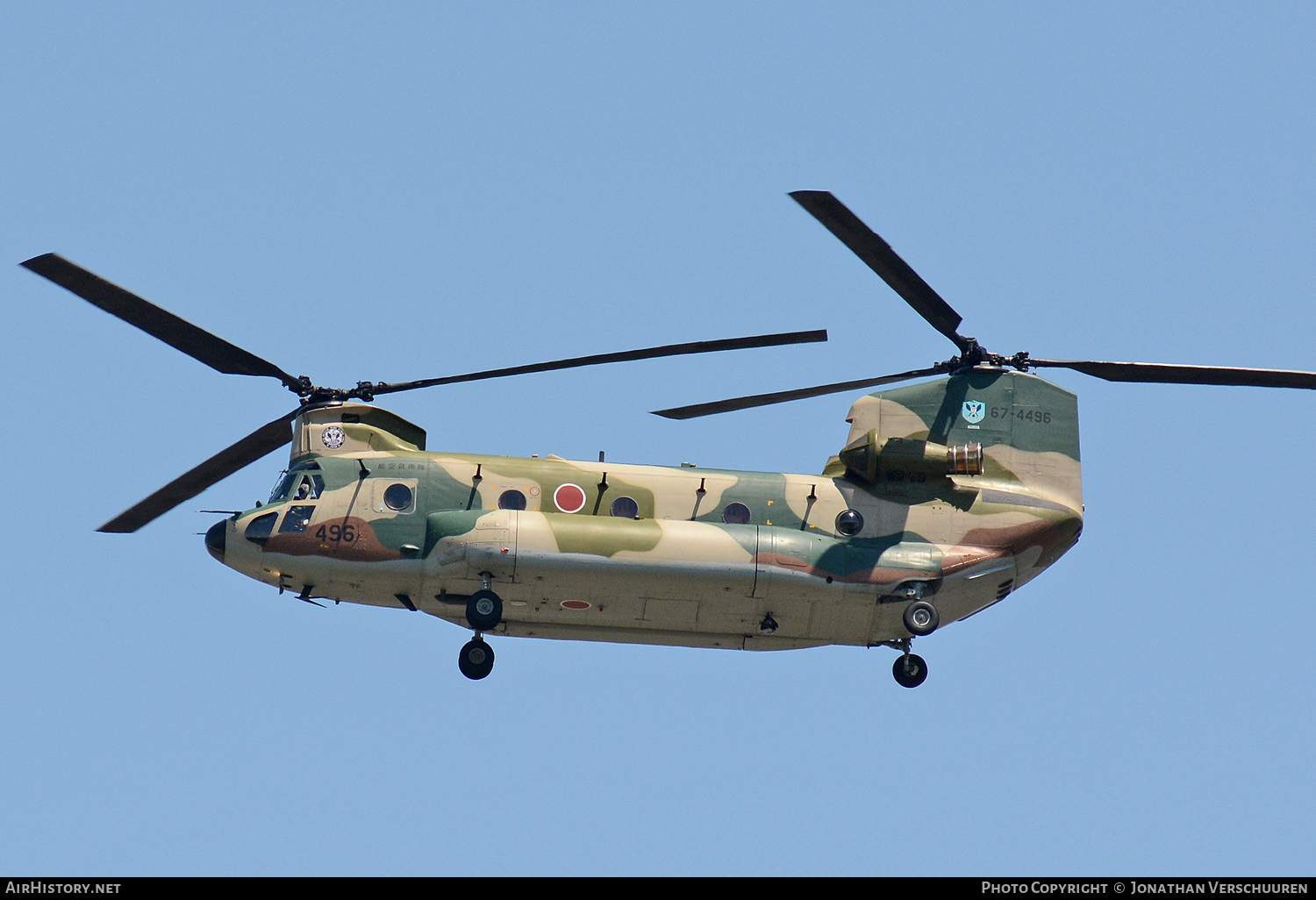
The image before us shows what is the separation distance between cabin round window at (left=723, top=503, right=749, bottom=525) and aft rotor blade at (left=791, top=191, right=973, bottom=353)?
3992 mm

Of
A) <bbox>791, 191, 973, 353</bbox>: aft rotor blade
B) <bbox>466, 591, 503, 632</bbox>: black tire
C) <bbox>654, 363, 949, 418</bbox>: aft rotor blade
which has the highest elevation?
<bbox>791, 191, 973, 353</bbox>: aft rotor blade

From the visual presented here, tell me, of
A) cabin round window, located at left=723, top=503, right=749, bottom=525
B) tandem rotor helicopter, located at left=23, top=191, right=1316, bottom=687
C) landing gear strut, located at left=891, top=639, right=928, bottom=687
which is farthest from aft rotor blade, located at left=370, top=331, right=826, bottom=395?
landing gear strut, located at left=891, top=639, right=928, bottom=687

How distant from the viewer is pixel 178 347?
84.2ft

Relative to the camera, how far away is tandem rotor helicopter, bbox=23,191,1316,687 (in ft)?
81.9

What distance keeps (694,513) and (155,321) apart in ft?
27.3

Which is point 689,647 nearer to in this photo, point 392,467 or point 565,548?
point 565,548

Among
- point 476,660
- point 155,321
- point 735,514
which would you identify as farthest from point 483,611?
point 155,321

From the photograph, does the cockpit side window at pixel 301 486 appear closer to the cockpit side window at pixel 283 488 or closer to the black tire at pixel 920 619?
the cockpit side window at pixel 283 488

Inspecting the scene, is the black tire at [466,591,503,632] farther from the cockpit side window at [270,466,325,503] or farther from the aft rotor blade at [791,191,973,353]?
the aft rotor blade at [791,191,973,353]

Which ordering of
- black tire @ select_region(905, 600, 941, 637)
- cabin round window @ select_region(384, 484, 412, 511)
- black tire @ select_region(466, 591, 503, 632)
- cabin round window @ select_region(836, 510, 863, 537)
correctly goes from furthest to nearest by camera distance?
cabin round window @ select_region(836, 510, 863, 537) → black tire @ select_region(905, 600, 941, 637) → cabin round window @ select_region(384, 484, 412, 511) → black tire @ select_region(466, 591, 503, 632)

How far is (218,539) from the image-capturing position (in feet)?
83.4

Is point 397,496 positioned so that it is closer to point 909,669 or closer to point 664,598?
point 664,598

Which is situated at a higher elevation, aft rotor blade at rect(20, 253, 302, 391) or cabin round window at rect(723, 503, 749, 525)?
aft rotor blade at rect(20, 253, 302, 391)

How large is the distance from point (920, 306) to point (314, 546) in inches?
384
